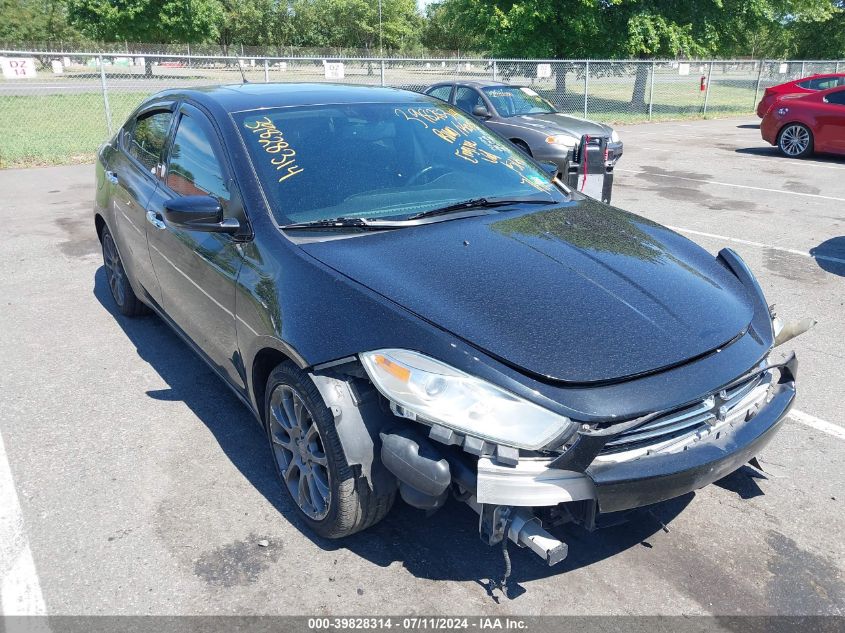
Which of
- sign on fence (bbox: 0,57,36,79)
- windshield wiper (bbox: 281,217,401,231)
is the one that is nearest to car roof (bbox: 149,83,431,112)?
windshield wiper (bbox: 281,217,401,231)

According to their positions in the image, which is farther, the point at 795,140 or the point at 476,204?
the point at 795,140

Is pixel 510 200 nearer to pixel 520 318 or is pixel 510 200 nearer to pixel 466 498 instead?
pixel 520 318

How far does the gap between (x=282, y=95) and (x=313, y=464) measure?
201 cm

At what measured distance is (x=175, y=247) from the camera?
3691mm

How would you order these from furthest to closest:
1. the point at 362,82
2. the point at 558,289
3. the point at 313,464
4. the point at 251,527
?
the point at 362,82 < the point at 251,527 < the point at 313,464 < the point at 558,289

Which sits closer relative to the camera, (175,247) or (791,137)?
(175,247)

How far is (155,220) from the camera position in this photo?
395cm

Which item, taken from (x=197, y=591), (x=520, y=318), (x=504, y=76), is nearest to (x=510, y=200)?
(x=520, y=318)

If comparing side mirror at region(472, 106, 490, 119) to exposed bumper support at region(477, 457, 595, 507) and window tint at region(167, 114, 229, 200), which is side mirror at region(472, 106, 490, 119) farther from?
exposed bumper support at region(477, 457, 595, 507)

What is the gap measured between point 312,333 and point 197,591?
105 cm

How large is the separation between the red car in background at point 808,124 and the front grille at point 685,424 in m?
13.2

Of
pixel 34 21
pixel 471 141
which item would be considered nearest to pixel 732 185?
pixel 471 141

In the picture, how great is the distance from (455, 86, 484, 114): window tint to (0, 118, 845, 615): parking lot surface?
8.49m

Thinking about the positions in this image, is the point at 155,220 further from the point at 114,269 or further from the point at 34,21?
the point at 34,21
